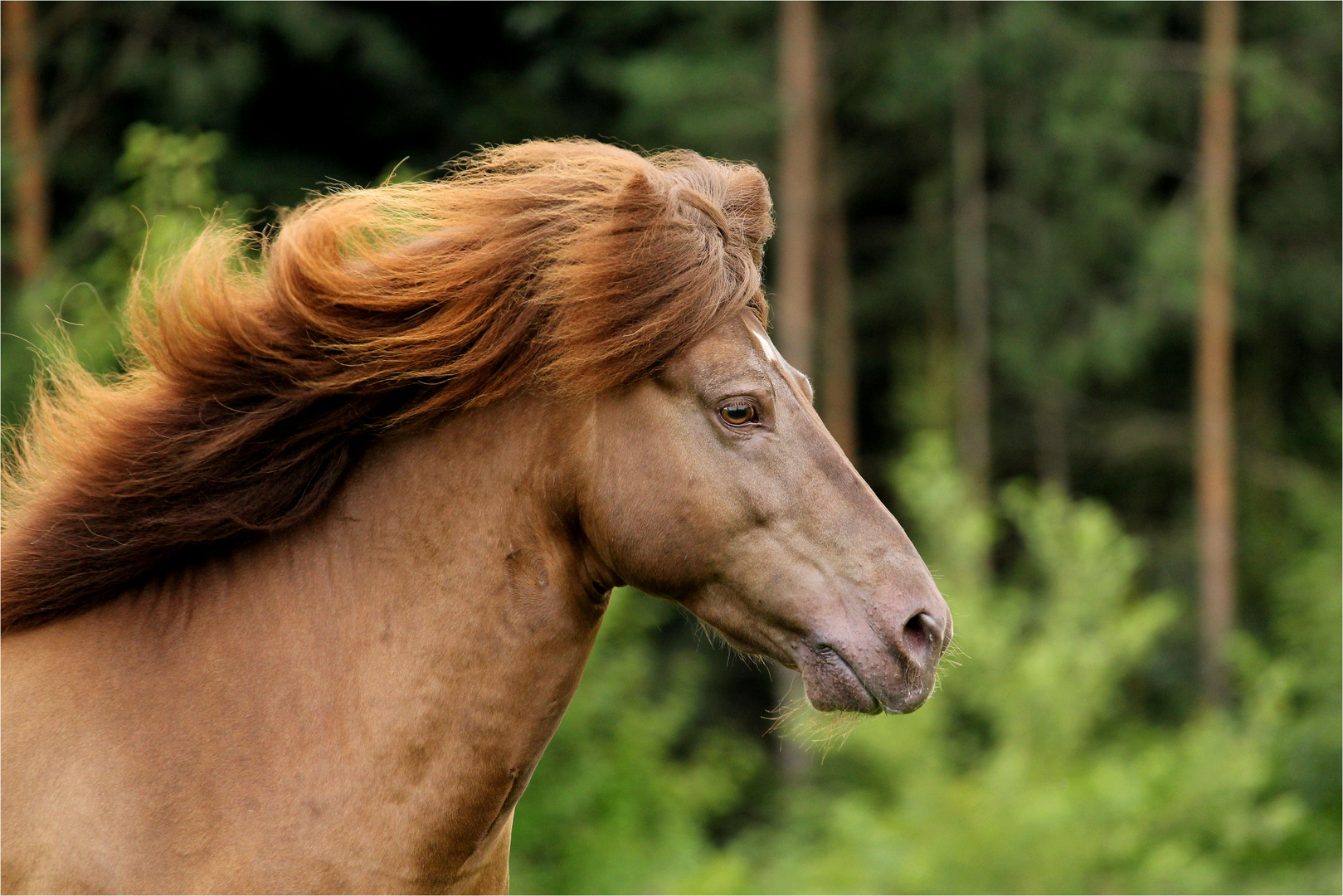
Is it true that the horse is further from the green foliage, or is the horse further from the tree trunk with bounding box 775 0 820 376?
the tree trunk with bounding box 775 0 820 376

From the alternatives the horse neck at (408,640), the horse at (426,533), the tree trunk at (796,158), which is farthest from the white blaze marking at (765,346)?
the tree trunk at (796,158)

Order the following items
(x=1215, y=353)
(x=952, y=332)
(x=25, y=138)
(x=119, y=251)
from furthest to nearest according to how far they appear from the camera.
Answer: (x=952, y=332) → (x=1215, y=353) → (x=25, y=138) → (x=119, y=251)

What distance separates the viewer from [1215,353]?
50.2ft

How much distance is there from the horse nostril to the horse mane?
0.78 meters

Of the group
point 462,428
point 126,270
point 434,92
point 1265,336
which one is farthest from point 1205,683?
point 462,428

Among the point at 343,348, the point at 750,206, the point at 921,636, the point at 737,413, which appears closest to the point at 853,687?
the point at 921,636

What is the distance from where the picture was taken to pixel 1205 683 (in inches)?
608

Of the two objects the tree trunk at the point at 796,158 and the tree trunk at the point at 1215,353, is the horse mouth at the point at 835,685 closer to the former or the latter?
the tree trunk at the point at 796,158

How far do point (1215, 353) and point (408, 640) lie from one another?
50.8ft

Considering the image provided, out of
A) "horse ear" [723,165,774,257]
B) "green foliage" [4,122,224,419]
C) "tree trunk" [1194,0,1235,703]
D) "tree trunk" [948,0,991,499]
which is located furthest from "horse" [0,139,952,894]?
"tree trunk" [948,0,991,499]

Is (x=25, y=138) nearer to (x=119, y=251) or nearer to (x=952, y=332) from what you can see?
(x=119, y=251)

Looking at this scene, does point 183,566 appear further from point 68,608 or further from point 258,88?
point 258,88

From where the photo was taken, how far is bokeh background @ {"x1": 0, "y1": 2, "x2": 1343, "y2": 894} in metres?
9.77

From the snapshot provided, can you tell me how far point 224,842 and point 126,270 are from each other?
6823mm
